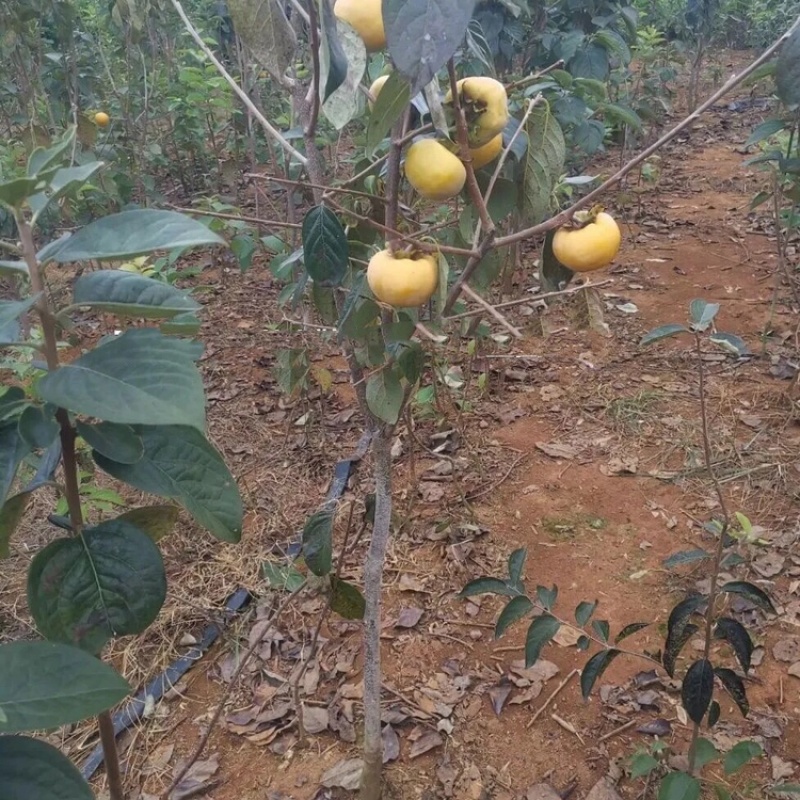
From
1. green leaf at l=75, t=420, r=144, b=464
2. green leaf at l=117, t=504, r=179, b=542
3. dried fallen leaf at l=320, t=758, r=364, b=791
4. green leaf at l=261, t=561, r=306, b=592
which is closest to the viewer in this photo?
green leaf at l=75, t=420, r=144, b=464

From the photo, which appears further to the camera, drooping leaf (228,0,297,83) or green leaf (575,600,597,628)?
green leaf (575,600,597,628)

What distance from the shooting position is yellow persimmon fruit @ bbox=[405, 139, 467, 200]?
2.79ft

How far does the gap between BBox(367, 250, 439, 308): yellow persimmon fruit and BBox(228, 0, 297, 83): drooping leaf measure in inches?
11.4

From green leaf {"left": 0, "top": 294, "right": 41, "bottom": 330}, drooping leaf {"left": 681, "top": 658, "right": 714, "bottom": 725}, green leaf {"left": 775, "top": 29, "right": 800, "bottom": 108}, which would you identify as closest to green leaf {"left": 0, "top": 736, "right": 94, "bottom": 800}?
green leaf {"left": 0, "top": 294, "right": 41, "bottom": 330}

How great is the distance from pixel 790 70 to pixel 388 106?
1.61 feet

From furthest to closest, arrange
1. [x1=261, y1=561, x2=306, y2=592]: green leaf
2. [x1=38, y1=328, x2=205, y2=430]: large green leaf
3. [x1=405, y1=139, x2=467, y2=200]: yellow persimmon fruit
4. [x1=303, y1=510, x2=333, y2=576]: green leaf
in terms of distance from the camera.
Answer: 1. [x1=261, y1=561, x2=306, y2=592]: green leaf
2. [x1=303, y1=510, x2=333, y2=576]: green leaf
3. [x1=405, y1=139, x2=467, y2=200]: yellow persimmon fruit
4. [x1=38, y1=328, x2=205, y2=430]: large green leaf

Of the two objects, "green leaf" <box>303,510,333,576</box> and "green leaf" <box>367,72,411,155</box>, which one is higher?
"green leaf" <box>367,72,411,155</box>

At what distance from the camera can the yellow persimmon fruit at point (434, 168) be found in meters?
0.85

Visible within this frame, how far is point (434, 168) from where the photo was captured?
33.4 inches

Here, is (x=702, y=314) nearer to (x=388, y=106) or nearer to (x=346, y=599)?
(x=388, y=106)

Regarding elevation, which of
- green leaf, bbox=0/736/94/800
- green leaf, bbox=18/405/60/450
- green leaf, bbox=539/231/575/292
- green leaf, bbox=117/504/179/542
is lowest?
green leaf, bbox=117/504/179/542

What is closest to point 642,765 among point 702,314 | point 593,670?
point 593,670

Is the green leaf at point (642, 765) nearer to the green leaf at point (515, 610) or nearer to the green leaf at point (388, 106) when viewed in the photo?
the green leaf at point (515, 610)

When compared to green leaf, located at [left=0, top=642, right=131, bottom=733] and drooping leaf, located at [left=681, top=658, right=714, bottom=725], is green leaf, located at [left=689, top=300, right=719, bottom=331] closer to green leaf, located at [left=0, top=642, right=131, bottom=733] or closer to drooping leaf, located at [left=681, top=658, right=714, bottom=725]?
drooping leaf, located at [left=681, top=658, right=714, bottom=725]
